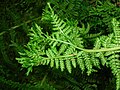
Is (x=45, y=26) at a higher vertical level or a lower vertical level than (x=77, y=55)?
higher

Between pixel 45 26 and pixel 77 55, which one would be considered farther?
pixel 45 26

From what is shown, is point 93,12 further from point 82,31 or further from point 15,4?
point 15,4

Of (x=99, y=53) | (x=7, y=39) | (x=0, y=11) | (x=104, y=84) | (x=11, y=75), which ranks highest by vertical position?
(x=0, y=11)

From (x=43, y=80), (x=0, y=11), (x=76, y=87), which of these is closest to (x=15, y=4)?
(x=0, y=11)

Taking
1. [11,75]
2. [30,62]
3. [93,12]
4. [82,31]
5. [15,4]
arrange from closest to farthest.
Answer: [30,62] < [82,31] < [93,12] < [11,75] < [15,4]

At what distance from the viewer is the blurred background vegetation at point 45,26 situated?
1.54 metres

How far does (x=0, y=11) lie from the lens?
225 cm

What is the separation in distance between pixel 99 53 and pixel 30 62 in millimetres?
238

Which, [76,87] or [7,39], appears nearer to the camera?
[76,87]

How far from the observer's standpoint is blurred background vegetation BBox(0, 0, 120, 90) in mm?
1535

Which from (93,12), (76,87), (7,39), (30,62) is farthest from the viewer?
(7,39)

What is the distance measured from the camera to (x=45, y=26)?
178 centimetres

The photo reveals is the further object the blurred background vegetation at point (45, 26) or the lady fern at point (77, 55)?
the blurred background vegetation at point (45, 26)

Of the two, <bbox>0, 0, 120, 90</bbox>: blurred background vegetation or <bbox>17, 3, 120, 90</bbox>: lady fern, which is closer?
<bbox>17, 3, 120, 90</bbox>: lady fern
